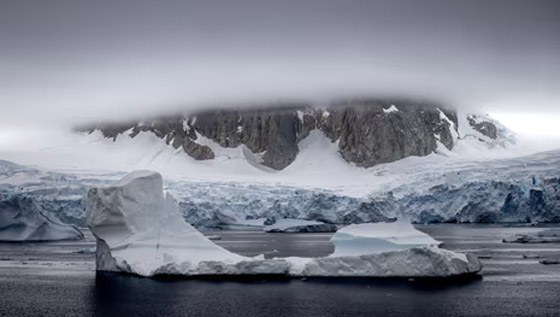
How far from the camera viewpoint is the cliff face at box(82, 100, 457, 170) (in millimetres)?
126750

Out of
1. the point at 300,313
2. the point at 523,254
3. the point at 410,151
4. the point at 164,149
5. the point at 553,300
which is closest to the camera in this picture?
the point at 300,313

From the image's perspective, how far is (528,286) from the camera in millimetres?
21688

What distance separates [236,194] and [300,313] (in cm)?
5654

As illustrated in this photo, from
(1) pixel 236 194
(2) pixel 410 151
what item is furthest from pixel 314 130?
(1) pixel 236 194

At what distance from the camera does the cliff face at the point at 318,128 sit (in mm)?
126750

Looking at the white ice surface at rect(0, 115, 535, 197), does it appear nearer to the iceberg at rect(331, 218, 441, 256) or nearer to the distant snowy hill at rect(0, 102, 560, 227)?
the distant snowy hill at rect(0, 102, 560, 227)

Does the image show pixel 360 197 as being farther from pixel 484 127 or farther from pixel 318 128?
pixel 484 127

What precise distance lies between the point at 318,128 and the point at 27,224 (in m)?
95.5

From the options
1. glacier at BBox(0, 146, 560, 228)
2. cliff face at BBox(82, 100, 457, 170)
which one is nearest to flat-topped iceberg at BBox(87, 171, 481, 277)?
glacier at BBox(0, 146, 560, 228)

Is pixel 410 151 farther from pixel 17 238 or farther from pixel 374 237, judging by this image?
pixel 374 237

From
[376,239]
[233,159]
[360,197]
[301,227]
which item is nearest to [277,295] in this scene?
[376,239]

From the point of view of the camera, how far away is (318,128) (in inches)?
5349

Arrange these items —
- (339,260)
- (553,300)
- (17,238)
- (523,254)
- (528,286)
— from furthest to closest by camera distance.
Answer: (17,238) < (523,254) < (339,260) < (528,286) < (553,300)

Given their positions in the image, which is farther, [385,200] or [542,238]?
[385,200]
